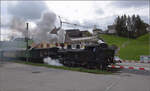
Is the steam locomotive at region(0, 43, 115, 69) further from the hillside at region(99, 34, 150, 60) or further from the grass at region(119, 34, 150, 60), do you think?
the grass at region(119, 34, 150, 60)

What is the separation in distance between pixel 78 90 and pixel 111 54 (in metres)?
8.21

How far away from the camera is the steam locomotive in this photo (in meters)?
14.2

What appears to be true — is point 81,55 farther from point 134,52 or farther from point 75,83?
point 134,52

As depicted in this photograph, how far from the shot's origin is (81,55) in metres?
15.8

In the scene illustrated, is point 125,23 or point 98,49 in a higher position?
point 125,23

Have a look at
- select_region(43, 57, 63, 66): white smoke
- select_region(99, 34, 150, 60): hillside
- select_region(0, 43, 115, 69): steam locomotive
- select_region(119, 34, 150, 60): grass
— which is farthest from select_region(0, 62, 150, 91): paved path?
select_region(119, 34, 150, 60): grass

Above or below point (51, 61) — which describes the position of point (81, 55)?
above

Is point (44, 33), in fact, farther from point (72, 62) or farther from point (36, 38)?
point (72, 62)

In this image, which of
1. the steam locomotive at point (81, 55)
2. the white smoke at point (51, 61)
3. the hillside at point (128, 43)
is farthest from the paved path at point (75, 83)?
the white smoke at point (51, 61)

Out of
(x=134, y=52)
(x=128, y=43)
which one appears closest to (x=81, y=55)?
(x=128, y=43)

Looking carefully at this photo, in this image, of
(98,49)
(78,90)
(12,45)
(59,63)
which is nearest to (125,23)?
(98,49)

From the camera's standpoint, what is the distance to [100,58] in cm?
1418

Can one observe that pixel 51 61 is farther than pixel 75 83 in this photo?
Yes

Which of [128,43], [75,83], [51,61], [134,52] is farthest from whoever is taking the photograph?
[134,52]
